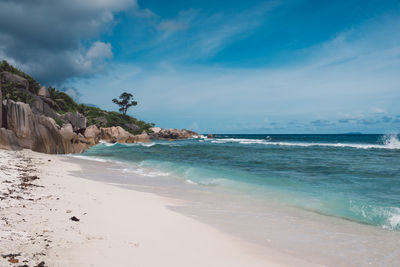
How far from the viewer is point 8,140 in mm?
16250

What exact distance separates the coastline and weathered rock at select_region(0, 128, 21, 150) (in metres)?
12.6

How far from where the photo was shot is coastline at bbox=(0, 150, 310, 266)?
315 centimetres

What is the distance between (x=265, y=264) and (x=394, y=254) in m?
2.74

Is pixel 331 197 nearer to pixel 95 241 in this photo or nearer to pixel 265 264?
pixel 265 264

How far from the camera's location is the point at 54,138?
2127cm

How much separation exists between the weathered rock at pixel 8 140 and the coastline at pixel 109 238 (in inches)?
497

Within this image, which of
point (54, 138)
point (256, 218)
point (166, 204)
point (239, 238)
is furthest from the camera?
point (54, 138)

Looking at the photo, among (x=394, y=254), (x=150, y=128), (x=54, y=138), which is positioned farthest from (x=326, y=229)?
(x=150, y=128)

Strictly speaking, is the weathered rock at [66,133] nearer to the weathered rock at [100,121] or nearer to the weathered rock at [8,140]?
the weathered rock at [8,140]

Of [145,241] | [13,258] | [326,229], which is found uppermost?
[13,258]

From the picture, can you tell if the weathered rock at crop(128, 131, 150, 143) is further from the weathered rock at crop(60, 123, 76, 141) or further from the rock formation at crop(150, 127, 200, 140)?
the weathered rock at crop(60, 123, 76, 141)

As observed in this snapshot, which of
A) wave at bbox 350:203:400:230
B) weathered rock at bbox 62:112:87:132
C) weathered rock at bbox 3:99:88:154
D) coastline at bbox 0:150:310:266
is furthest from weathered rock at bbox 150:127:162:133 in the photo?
wave at bbox 350:203:400:230

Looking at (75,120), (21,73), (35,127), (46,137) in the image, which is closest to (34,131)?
(35,127)

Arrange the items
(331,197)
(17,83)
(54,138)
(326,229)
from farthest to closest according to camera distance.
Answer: (17,83), (54,138), (331,197), (326,229)
